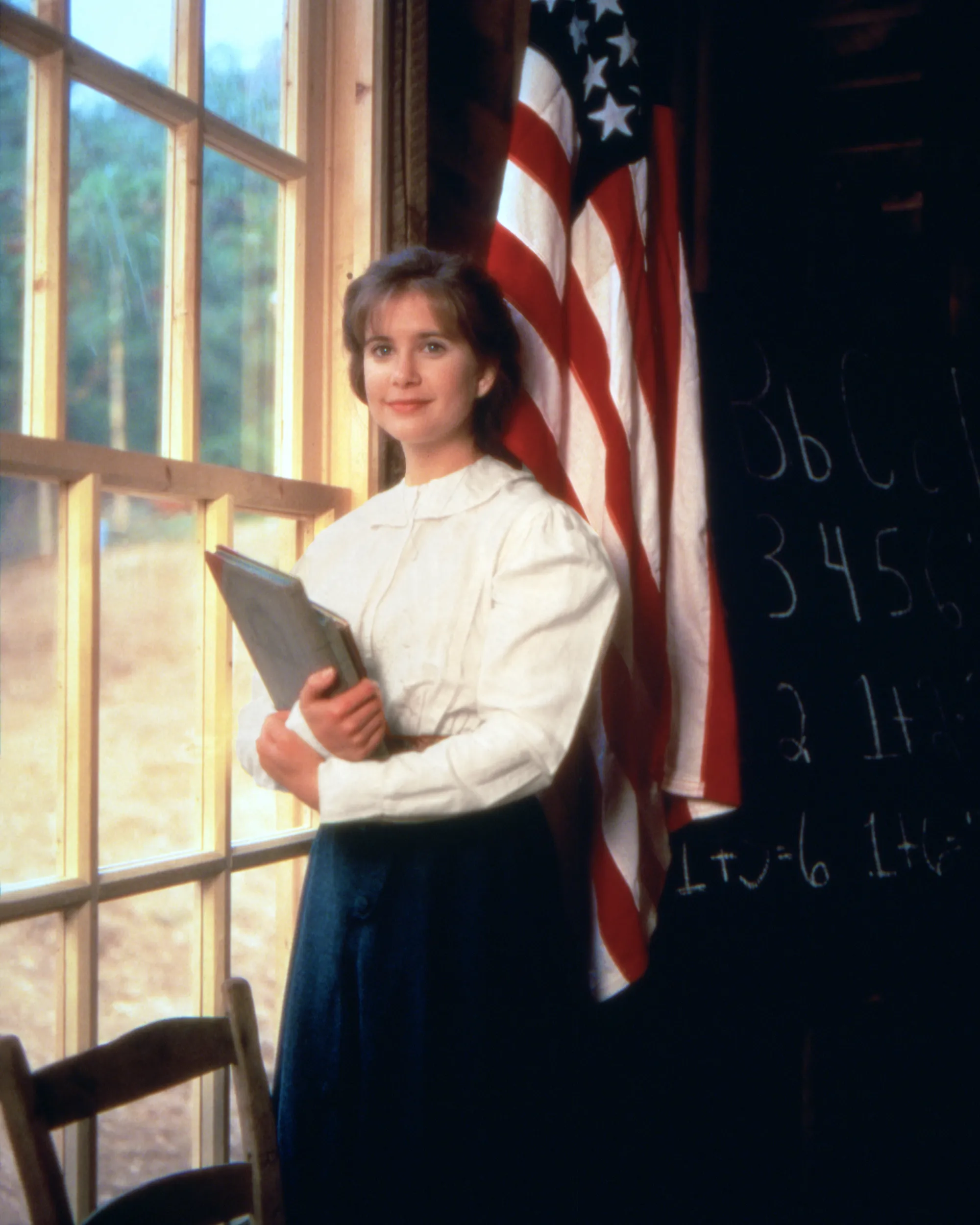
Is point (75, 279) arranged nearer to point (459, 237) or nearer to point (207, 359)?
point (207, 359)

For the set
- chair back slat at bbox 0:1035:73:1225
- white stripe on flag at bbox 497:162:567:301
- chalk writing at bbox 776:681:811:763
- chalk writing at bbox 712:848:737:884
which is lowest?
chair back slat at bbox 0:1035:73:1225

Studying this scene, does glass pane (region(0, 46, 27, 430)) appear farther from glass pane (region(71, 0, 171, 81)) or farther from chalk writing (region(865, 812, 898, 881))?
chalk writing (region(865, 812, 898, 881))

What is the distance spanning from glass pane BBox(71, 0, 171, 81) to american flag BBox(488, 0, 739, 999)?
46 centimetres

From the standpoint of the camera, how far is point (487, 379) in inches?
52.4

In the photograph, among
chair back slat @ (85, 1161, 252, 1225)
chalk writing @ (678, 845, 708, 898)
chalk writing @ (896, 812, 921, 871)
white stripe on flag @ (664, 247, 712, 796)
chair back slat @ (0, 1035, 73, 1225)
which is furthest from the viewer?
chalk writing @ (896, 812, 921, 871)

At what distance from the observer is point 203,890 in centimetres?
134

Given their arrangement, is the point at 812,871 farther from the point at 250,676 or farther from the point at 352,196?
the point at 352,196

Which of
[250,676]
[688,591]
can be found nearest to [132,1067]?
[250,676]

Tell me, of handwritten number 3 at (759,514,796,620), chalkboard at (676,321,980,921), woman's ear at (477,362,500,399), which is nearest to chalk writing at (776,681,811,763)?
chalkboard at (676,321,980,921)

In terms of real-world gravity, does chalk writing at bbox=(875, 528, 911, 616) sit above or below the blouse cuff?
above

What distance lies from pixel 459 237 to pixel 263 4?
16.8 inches

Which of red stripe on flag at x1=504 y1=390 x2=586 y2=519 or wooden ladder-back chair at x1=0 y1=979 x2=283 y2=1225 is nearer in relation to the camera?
wooden ladder-back chair at x1=0 y1=979 x2=283 y2=1225

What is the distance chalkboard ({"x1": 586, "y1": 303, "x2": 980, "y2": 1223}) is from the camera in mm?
1833

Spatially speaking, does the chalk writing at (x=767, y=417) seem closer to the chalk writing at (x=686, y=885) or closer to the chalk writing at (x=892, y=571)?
the chalk writing at (x=892, y=571)
